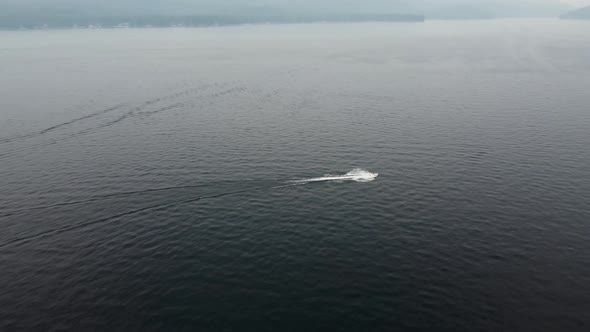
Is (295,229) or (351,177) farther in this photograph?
(351,177)

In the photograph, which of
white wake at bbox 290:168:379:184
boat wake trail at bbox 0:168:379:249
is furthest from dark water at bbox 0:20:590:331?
white wake at bbox 290:168:379:184

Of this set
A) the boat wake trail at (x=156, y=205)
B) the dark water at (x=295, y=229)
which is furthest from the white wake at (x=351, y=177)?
the dark water at (x=295, y=229)

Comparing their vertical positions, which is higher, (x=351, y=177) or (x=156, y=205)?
(x=351, y=177)

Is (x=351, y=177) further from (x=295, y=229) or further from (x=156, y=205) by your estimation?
(x=156, y=205)

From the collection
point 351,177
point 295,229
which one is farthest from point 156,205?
point 351,177

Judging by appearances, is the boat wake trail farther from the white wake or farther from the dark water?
the dark water

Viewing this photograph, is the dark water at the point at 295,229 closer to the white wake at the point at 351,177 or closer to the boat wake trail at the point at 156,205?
the boat wake trail at the point at 156,205

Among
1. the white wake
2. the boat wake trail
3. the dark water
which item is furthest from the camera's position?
the white wake

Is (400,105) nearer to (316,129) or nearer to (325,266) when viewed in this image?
(316,129)

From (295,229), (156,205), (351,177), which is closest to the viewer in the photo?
(295,229)

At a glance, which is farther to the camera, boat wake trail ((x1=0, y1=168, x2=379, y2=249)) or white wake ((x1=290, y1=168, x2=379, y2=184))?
white wake ((x1=290, y1=168, x2=379, y2=184))

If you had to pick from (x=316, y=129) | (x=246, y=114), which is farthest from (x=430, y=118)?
(x=246, y=114)
